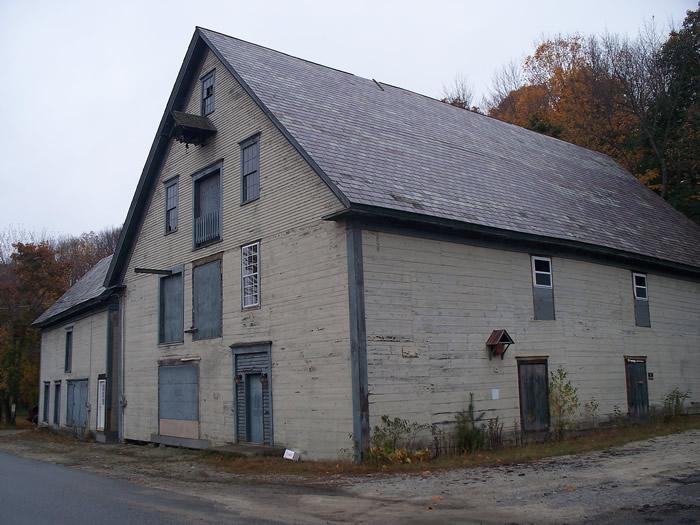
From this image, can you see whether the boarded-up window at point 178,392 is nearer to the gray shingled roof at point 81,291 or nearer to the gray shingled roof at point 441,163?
the gray shingled roof at point 441,163

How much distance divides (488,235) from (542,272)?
8.63 feet

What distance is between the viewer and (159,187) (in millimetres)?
23516

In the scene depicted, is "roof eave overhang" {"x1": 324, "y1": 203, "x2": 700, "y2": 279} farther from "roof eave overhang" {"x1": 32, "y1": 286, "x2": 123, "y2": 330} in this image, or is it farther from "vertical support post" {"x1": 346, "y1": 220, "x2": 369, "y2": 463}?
"roof eave overhang" {"x1": 32, "y1": 286, "x2": 123, "y2": 330}

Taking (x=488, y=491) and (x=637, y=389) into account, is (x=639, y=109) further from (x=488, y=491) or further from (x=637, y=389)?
(x=488, y=491)

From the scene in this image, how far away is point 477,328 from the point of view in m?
17.1

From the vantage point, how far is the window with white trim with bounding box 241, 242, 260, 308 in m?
18.1

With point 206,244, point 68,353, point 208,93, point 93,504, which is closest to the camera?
point 93,504

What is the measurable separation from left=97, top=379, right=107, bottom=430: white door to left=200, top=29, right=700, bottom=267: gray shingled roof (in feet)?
43.8

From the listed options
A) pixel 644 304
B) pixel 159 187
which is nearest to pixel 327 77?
pixel 159 187

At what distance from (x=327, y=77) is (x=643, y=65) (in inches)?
984

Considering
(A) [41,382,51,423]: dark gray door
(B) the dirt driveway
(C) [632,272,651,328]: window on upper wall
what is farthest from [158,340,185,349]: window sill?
(A) [41,382,51,423]: dark gray door

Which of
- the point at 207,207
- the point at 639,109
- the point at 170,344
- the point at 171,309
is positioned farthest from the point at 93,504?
the point at 639,109

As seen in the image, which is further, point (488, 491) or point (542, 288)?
point (542, 288)

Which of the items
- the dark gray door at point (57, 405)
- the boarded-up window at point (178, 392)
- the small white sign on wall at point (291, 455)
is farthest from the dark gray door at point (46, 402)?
the small white sign on wall at point (291, 455)
